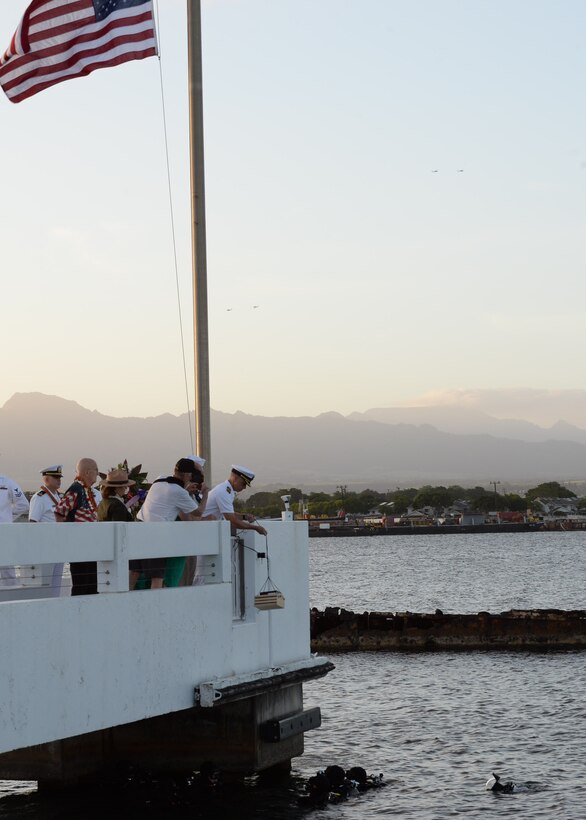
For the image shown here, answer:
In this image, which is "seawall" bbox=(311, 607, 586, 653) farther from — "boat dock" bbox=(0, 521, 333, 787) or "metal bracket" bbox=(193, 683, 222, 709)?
"metal bracket" bbox=(193, 683, 222, 709)

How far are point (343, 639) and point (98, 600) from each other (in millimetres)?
30822

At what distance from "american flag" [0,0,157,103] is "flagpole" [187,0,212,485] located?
1066 mm

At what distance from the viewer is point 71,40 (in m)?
15.0

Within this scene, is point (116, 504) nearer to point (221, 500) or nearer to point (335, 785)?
point (221, 500)

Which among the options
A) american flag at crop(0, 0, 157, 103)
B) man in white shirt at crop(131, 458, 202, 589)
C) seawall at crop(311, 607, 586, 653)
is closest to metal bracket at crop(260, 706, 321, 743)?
man in white shirt at crop(131, 458, 202, 589)

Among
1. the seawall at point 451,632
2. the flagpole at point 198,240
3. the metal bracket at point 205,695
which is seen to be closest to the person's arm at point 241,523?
the flagpole at point 198,240

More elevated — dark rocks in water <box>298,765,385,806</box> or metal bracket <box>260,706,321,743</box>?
metal bracket <box>260,706,321,743</box>

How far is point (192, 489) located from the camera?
13.9 metres

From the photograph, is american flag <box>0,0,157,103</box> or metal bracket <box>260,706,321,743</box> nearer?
american flag <box>0,0,157,103</box>

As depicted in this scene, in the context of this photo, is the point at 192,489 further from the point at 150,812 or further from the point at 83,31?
the point at 83,31

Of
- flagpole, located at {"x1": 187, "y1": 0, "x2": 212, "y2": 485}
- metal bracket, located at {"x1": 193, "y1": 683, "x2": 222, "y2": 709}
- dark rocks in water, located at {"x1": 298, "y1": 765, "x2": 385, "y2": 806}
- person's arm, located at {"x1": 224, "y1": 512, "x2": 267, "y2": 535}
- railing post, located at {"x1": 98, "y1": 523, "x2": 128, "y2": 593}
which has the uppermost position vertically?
flagpole, located at {"x1": 187, "y1": 0, "x2": 212, "y2": 485}

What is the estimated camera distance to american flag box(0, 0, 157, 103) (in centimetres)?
1495

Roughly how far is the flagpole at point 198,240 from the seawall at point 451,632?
26.9 metres

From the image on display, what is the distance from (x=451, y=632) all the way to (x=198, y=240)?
91.2ft
